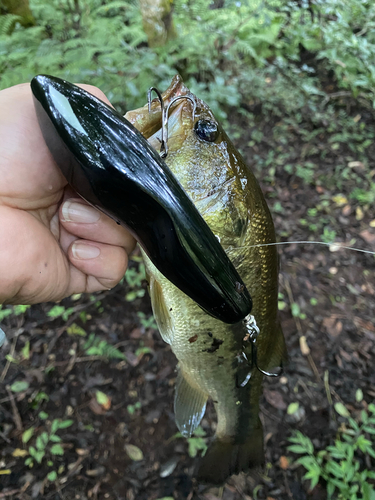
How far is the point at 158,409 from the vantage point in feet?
8.01

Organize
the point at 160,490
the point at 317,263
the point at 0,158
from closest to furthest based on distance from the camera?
the point at 0,158, the point at 160,490, the point at 317,263

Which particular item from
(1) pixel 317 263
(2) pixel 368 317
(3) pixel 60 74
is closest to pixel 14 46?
(3) pixel 60 74

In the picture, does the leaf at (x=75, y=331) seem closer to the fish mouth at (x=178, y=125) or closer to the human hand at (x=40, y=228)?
the human hand at (x=40, y=228)

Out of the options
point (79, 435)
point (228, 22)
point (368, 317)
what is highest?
point (228, 22)

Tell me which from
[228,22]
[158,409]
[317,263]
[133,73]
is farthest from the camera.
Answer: [228,22]

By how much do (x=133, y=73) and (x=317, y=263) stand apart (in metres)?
2.50

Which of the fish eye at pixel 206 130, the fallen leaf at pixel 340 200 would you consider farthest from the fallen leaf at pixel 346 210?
the fish eye at pixel 206 130

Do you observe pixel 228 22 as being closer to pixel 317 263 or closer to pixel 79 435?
pixel 317 263

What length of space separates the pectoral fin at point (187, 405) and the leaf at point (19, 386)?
1363 mm

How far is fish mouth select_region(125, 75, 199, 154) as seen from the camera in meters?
1.09

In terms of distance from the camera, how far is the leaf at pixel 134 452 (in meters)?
2.24

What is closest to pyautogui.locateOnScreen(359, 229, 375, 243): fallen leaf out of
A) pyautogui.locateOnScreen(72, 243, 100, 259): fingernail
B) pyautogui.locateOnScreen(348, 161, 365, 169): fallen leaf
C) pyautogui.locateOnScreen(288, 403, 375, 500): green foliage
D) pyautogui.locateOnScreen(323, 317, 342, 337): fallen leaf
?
pyautogui.locateOnScreen(348, 161, 365, 169): fallen leaf

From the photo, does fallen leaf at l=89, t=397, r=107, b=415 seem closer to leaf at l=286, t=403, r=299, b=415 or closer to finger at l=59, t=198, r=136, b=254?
leaf at l=286, t=403, r=299, b=415

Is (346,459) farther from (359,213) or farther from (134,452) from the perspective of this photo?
(359,213)
